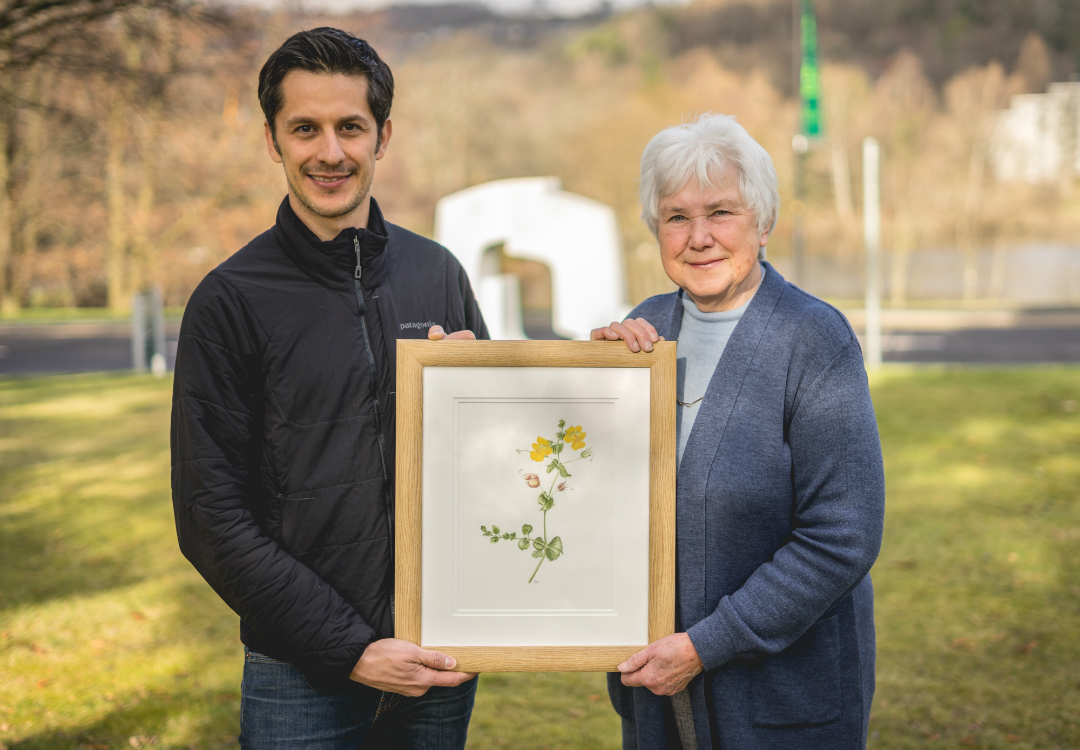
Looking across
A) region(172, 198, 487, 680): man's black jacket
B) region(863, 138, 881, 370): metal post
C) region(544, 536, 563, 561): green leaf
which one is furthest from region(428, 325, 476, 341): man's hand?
region(863, 138, 881, 370): metal post

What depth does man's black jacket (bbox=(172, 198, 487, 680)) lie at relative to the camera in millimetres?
1639

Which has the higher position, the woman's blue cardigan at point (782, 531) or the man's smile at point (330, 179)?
the man's smile at point (330, 179)

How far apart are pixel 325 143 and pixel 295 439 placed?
25.1 inches

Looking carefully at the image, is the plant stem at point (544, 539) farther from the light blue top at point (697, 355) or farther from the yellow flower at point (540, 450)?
the light blue top at point (697, 355)

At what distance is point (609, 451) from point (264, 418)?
0.75m

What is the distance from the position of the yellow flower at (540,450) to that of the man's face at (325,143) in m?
0.66

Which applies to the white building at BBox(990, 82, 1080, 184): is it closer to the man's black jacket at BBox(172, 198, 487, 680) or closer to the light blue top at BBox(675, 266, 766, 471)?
the light blue top at BBox(675, 266, 766, 471)

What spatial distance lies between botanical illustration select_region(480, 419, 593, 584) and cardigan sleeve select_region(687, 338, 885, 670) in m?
0.35

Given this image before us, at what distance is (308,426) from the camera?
68.0 inches

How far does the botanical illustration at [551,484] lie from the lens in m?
1.71

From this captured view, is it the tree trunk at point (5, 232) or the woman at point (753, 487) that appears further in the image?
the tree trunk at point (5, 232)

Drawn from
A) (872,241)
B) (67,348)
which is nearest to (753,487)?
(872,241)

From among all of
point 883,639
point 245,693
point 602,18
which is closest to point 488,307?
point 883,639

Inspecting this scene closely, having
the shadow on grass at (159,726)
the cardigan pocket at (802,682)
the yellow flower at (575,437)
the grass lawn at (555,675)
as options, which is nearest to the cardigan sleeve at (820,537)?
the cardigan pocket at (802,682)
